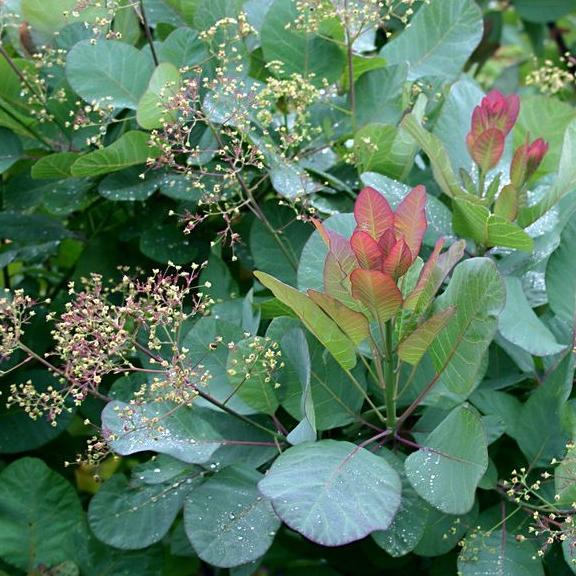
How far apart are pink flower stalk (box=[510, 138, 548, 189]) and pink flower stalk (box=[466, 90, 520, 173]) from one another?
3 cm

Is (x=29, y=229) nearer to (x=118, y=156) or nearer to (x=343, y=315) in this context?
(x=118, y=156)

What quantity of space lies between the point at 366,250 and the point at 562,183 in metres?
0.35

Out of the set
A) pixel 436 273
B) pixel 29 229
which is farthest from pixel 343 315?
pixel 29 229

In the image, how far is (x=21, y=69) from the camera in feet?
5.01

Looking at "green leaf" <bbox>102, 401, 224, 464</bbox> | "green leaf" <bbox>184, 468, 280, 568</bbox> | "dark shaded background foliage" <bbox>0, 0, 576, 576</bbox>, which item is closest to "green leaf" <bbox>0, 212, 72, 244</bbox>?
"dark shaded background foliage" <bbox>0, 0, 576, 576</bbox>

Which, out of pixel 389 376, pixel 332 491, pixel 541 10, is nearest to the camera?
pixel 332 491

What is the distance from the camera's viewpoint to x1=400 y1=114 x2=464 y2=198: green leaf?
1.30 meters

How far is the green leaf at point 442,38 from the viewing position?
1.55 metres

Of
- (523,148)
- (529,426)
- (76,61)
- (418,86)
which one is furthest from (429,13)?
(529,426)

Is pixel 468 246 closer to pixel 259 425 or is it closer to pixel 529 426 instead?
pixel 529 426

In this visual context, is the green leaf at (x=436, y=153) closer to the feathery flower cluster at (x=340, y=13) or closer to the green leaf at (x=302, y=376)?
the feathery flower cluster at (x=340, y=13)

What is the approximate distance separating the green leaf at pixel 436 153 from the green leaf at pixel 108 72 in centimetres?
41

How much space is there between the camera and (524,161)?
1341 millimetres

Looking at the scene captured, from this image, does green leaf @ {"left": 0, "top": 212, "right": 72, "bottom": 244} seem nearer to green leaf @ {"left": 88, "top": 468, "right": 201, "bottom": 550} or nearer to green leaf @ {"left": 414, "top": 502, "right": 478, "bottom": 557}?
green leaf @ {"left": 88, "top": 468, "right": 201, "bottom": 550}
